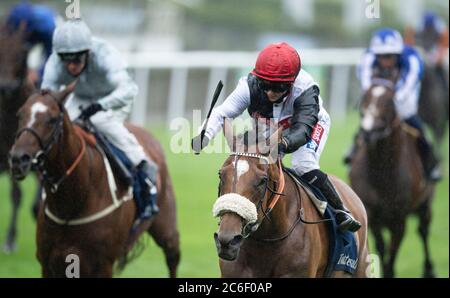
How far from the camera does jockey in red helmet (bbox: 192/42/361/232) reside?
506 centimetres

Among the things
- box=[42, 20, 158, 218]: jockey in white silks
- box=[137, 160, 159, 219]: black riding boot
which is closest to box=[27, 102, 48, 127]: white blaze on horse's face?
box=[42, 20, 158, 218]: jockey in white silks

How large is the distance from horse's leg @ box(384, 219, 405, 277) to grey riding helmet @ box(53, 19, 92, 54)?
311cm

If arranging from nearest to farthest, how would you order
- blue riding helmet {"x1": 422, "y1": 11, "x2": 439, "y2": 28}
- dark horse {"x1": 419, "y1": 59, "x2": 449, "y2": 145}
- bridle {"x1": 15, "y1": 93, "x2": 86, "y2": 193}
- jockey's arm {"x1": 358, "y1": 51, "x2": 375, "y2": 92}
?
1. bridle {"x1": 15, "y1": 93, "x2": 86, "y2": 193}
2. jockey's arm {"x1": 358, "y1": 51, "x2": 375, "y2": 92}
3. dark horse {"x1": 419, "y1": 59, "x2": 449, "y2": 145}
4. blue riding helmet {"x1": 422, "y1": 11, "x2": 439, "y2": 28}

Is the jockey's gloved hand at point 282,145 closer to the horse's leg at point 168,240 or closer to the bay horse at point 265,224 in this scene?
the bay horse at point 265,224

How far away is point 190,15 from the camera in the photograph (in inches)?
936

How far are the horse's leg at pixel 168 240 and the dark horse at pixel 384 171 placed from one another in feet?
5.49

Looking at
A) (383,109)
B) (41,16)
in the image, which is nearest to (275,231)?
(383,109)

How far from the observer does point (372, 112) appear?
26.9 ft

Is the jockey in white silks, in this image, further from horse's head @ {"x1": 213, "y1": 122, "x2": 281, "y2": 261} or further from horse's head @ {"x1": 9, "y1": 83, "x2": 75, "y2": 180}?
horse's head @ {"x1": 213, "y1": 122, "x2": 281, "y2": 261}

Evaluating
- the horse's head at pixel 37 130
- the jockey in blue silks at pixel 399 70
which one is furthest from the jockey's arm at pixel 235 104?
the jockey in blue silks at pixel 399 70

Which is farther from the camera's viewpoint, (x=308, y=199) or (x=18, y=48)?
(x=18, y=48)
